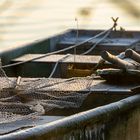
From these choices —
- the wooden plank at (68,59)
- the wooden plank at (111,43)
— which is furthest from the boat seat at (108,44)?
the wooden plank at (68,59)

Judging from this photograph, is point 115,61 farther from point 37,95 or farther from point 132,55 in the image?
point 37,95

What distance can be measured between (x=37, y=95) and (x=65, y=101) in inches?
7.8

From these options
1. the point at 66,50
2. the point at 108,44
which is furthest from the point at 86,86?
the point at 108,44

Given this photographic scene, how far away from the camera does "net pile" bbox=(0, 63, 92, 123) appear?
4055 millimetres

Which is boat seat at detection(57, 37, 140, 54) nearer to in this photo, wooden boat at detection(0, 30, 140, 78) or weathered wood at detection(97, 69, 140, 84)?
wooden boat at detection(0, 30, 140, 78)

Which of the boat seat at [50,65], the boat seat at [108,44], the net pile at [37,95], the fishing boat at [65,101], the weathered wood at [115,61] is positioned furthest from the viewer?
the boat seat at [108,44]

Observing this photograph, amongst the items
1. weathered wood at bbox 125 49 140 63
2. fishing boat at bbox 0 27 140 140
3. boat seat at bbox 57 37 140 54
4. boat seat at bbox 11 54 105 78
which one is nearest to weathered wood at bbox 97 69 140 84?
fishing boat at bbox 0 27 140 140

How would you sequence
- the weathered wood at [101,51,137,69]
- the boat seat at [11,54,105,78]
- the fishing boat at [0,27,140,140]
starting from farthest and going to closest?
1. the boat seat at [11,54,105,78]
2. the weathered wood at [101,51,137,69]
3. the fishing boat at [0,27,140,140]

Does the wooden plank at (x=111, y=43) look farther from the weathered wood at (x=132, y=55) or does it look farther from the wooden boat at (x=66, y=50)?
the weathered wood at (x=132, y=55)

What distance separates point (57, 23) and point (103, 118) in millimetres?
11948

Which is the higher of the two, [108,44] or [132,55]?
[132,55]

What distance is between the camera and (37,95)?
439 centimetres

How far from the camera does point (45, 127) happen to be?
3.16 meters

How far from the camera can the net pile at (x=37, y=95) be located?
4055 mm
